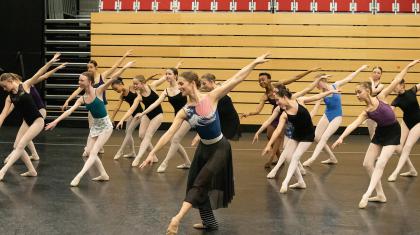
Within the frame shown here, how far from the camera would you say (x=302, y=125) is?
8.12m

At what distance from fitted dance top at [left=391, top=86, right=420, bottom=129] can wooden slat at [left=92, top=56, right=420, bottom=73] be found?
687 cm

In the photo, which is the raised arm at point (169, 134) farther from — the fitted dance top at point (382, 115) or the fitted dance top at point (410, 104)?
the fitted dance top at point (410, 104)

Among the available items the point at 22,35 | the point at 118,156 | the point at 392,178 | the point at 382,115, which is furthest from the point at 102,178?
the point at 22,35

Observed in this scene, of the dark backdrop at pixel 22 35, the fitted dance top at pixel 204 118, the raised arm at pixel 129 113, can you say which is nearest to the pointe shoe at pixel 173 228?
the fitted dance top at pixel 204 118

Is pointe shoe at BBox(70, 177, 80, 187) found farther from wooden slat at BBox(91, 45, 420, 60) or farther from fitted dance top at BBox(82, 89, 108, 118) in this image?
wooden slat at BBox(91, 45, 420, 60)

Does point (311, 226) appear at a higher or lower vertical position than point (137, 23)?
lower

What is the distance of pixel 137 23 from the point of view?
16312 mm

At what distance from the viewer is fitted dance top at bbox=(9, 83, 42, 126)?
8.37 meters

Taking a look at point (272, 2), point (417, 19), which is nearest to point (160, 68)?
point (272, 2)

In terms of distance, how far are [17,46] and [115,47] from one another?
2.51 m

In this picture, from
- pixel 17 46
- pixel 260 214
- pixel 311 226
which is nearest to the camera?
pixel 311 226

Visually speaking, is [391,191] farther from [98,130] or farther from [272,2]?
[272,2]

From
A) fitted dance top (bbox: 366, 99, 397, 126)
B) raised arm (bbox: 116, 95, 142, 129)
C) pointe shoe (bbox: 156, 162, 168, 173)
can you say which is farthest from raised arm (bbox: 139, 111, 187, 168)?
pointe shoe (bbox: 156, 162, 168, 173)

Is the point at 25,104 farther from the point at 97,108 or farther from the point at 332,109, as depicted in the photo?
the point at 332,109
